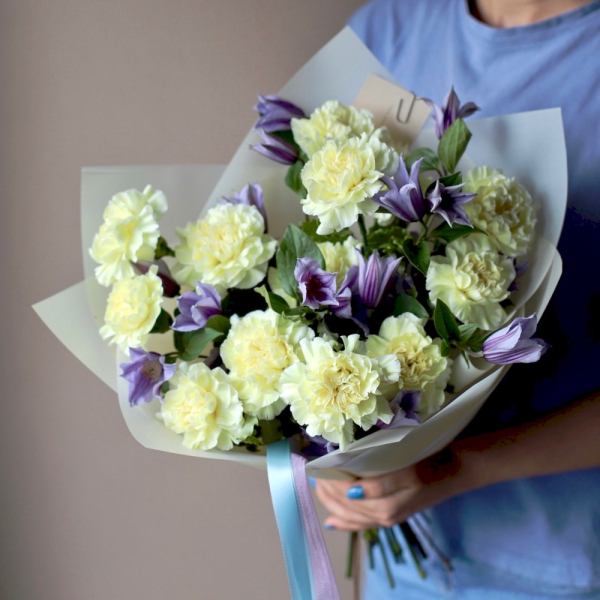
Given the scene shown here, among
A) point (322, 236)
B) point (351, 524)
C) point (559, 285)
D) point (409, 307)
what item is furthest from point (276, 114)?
point (351, 524)

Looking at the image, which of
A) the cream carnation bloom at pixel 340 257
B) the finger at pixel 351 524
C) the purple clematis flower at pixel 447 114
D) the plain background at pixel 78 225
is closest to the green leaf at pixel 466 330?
the cream carnation bloom at pixel 340 257

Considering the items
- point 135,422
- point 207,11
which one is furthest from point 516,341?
point 207,11

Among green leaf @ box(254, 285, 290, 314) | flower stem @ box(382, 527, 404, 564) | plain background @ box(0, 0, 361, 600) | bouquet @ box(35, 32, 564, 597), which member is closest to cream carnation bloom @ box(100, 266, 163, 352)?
bouquet @ box(35, 32, 564, 597)

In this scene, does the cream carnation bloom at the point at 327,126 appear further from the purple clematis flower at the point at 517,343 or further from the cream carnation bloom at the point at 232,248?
the purple clematis flower at the point at 517,343

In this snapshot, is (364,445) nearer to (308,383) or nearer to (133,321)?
(308,383)

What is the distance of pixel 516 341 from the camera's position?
47 centimetres

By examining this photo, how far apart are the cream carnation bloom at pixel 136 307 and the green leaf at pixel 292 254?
0.11m

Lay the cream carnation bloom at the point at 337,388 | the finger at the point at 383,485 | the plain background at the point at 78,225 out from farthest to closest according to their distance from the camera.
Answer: the plain background at the point at 78,225, the finger at the point at 383,485, the cream carnation bloom at the point at 337,388

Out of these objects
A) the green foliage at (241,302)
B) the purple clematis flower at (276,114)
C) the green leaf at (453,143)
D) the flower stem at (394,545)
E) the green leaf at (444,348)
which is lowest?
the flower stem at (394,545)

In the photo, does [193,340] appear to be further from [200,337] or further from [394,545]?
[394,545]

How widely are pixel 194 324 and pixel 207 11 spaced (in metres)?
0.55

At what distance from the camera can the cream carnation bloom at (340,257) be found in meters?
0.53

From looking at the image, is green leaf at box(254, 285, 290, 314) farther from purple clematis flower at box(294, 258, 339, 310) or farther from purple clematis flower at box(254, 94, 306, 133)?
purple clematis flower at box(254, 94, 306, 133)

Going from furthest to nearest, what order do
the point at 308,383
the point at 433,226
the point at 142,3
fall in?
the point at 142,3 → the point at 433,226 → the point at 308,383
